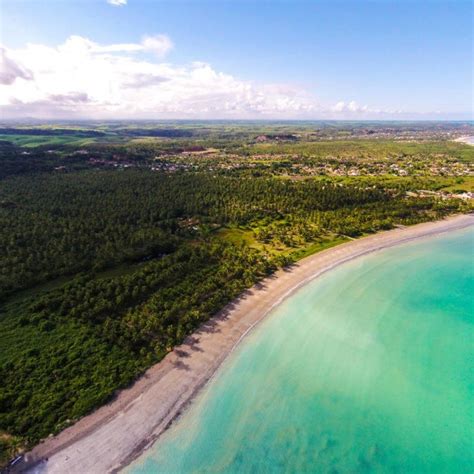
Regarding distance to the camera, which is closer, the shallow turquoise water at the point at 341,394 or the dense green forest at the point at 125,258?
the shallow turquoise water at the point at 341,394

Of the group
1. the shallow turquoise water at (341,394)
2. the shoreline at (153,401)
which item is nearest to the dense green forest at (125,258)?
the shoreline at (153,401)

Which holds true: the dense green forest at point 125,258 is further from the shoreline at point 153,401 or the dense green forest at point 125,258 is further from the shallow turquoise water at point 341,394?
the shallow turquoise water at point 341,394

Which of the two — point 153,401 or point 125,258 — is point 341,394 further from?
point 125,258

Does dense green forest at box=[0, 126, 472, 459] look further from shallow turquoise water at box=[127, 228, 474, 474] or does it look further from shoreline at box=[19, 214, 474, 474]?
shallow turquoise water at box=[127, 228, 474, 474]

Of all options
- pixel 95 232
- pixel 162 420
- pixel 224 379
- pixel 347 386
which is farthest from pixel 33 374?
pixel 95 232

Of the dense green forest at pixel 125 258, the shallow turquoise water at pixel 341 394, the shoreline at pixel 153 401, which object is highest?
the dense green forest at pixel 125 258
